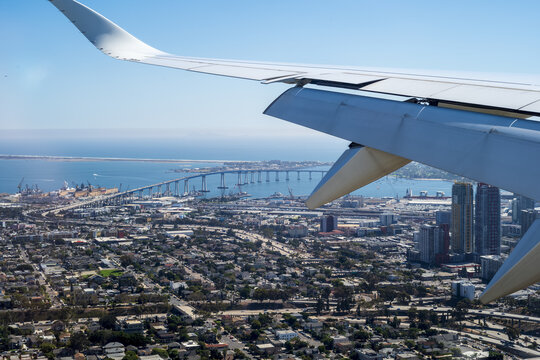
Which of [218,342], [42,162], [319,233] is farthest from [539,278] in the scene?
[42,162]

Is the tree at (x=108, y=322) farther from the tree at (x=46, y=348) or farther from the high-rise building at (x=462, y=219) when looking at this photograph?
the high-rise building at (x=462, y=219)

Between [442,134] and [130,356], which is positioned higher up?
[442,134]

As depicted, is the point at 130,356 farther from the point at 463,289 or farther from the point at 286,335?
the point at 463,289

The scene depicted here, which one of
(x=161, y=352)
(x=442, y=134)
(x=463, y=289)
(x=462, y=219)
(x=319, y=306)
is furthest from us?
(x=462, y=219)

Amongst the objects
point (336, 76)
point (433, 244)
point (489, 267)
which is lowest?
point (489, 267)

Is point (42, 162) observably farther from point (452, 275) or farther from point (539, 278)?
point (539, 278)

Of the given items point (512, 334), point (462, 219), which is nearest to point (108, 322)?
point (512, 334)
